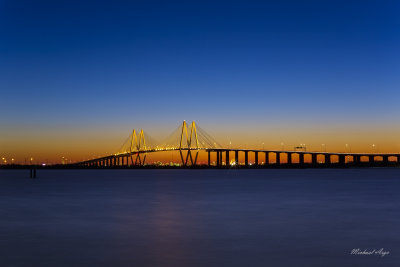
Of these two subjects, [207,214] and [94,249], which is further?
[207,214]

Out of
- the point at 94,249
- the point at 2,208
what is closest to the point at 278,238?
the point at 94,249

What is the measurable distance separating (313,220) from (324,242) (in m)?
5.63

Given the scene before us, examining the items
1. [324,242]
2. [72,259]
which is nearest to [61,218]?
[72,259]

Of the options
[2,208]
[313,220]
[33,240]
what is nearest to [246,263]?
[33,240]

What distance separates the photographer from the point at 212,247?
1305 centimetres

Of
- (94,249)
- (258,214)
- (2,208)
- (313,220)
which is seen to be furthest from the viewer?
(2,208)

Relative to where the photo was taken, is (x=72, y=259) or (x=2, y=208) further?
(x=2, y=208)

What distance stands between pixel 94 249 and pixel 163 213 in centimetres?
1032

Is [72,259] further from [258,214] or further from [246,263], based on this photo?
[258,214]

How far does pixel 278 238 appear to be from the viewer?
14750 mm

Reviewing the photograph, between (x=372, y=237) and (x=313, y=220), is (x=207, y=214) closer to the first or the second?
(x=313, y=220)

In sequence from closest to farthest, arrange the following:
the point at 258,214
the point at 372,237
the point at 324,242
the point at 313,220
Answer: the point at 324,242 < the point at 372,237 < the point at 313,220 < the point at 258,214

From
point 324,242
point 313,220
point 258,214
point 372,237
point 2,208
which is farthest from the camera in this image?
point 2,208

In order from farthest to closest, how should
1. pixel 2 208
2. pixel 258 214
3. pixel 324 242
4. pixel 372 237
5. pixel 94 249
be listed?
pixel 2 208, pixel 258 214, pixel 372 237, pixel 324 242, pixel 94 249
